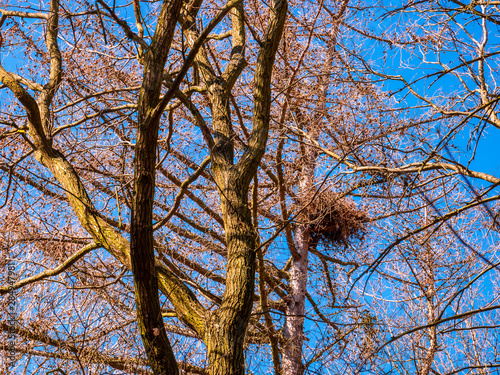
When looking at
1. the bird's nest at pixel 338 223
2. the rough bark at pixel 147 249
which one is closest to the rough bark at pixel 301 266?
the bird's nest at pixel 338 223

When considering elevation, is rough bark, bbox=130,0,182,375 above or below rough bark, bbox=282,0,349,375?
below

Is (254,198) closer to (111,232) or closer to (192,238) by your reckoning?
(111,232)

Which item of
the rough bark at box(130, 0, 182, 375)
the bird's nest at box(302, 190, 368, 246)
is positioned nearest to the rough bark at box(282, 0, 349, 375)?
the bird's nest at box(302, 190, 368, 246)

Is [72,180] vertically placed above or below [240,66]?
below

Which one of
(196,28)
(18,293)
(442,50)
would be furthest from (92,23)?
(442,50)

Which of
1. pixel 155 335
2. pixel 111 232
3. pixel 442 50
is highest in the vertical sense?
pixel 442 50

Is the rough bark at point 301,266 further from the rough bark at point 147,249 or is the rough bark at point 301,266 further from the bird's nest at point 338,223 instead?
the rough bark at point 147,249

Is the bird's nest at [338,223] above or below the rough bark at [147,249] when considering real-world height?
above

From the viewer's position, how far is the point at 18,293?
603cm


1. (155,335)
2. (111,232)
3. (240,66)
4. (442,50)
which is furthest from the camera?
(240,66)

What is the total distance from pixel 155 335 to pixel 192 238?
10.5ft

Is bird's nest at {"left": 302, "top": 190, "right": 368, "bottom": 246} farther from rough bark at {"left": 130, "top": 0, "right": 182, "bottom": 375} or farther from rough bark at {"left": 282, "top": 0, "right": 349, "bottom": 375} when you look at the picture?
rough bark at {"left": 130, "top": 0, "right": 182, "bottom": 375}

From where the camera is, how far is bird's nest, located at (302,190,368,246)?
731cm

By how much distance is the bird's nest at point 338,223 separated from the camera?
731 centimetres
